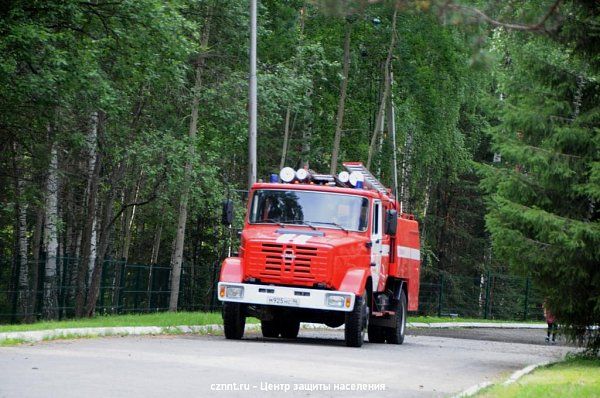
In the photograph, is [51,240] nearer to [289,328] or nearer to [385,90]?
[289,328]

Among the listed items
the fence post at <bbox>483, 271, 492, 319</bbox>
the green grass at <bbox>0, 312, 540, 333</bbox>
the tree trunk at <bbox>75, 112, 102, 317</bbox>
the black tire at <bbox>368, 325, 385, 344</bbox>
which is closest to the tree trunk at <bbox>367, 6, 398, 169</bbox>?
the fence post at <bbox>483, 271, 492, 319</bbox>

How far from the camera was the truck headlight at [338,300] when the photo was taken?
21.4 metres

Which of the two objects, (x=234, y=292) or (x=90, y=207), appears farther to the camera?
(x=90, y=207)

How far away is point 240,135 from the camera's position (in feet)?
115

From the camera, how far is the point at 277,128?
4875 centimetres

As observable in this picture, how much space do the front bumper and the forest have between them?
2891 millimetres

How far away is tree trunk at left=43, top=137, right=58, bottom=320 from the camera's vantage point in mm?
29094

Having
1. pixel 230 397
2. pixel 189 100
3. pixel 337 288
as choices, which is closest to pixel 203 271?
pixel 189 100

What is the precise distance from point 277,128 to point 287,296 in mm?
27518

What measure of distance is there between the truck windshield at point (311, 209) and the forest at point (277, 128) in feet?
9.61

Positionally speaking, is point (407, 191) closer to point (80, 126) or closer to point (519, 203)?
point (80, 126)

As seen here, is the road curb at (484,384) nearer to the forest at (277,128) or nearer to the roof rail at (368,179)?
the forest at (277,128)

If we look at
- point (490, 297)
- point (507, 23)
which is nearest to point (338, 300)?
point (507, 23)

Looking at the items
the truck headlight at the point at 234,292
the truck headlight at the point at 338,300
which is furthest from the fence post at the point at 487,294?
the truck headlight at the point at 234,292
